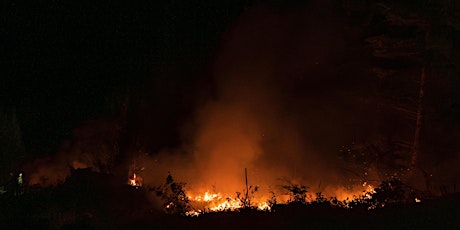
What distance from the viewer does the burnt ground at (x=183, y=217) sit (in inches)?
293

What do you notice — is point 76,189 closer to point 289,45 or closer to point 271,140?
point 271,140

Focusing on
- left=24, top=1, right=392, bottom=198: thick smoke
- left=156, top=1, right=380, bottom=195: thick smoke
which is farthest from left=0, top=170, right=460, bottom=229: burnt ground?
left=156, top=1, right=380, bottom=195: thick smoke

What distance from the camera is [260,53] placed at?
17.0 meters

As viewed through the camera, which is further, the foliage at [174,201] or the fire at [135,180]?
the fire at [135,180]

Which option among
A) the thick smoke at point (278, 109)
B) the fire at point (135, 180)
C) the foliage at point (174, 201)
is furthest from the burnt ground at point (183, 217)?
the thick smoke at point (278, 109)

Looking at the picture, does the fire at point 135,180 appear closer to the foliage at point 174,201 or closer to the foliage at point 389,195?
the foliage at point 174,201

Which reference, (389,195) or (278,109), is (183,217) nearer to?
(389,195)

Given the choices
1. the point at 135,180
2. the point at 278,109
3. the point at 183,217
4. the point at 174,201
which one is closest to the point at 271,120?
the point at 278,109

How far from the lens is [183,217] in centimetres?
845

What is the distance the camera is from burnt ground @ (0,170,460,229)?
24.4 ft

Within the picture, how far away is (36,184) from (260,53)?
29.6 feet

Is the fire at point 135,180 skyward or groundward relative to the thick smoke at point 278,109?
groundward

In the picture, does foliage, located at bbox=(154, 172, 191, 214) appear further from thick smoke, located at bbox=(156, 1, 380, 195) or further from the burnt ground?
thick smoke, located at bbox=(156, 1, 380, 195)

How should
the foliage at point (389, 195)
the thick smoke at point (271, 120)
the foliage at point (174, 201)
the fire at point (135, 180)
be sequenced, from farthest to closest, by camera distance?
the thick smoke at point (271, 120) < the fire at point (135, 180) < the foliage at point (174, 201) < the foliage at point (389, 195)
